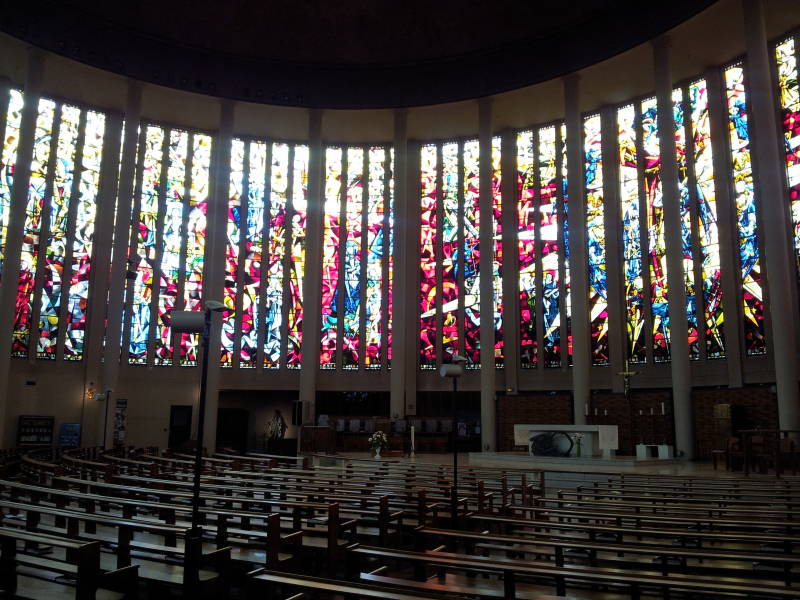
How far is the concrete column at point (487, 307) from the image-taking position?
65.5 feet

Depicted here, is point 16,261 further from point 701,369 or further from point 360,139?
point 701,369

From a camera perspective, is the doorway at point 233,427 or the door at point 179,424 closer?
the door at point 179,424

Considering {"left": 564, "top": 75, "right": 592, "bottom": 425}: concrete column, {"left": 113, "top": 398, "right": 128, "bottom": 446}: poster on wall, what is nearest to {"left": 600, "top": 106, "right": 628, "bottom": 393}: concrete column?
{"left": 564, "top": 75, "right": 592, "bottom": 425}: concrete column

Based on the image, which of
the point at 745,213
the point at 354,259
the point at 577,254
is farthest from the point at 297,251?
the point at 745,213

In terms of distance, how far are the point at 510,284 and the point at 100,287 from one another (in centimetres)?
1297

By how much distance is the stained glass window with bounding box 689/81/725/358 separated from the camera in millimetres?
18031

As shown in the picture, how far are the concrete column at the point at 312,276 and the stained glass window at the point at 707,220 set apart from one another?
447 inches

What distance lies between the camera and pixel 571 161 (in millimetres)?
19469

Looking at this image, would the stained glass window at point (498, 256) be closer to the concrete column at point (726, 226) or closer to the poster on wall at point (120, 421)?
the concrete column at point (726, 226)

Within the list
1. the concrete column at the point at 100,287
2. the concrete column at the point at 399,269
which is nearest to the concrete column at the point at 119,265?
the concrete column at the point at 100,287

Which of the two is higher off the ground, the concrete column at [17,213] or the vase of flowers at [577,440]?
the concrete column at [17,213]

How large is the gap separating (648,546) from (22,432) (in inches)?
760

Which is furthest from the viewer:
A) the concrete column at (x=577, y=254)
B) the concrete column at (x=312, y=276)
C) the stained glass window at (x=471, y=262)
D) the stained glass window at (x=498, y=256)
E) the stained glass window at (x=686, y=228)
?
the stained glass window at (x=471, y=262)

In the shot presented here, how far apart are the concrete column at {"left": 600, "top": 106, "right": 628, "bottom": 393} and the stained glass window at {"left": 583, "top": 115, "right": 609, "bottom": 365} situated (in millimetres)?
256
